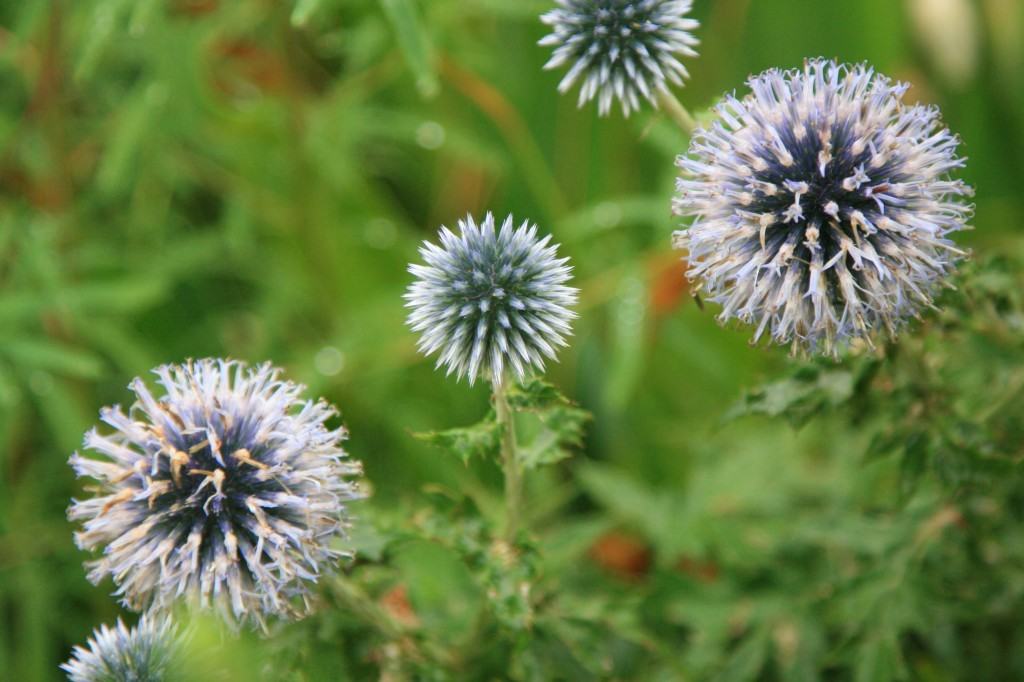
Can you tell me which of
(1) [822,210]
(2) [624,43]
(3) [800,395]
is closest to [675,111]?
(2) [624,43]

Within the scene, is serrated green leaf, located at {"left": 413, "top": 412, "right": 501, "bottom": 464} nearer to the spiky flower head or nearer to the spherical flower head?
the spiky flower head

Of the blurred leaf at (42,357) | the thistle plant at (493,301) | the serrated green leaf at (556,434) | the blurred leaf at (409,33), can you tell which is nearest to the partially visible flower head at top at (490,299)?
the thistle plant at (493,301)

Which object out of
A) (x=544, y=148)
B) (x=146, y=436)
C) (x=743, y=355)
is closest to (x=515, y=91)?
(x=544, y=148)

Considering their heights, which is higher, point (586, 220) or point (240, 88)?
point (240, 88)

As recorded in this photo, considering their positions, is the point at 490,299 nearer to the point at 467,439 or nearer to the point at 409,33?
the point at 467,439

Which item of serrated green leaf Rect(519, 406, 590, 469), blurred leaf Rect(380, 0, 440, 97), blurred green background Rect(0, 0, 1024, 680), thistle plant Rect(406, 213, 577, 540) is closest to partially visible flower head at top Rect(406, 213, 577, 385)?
thistle plant Rect(406, 213, 577, 540)

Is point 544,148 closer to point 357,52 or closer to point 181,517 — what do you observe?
point 357,52
